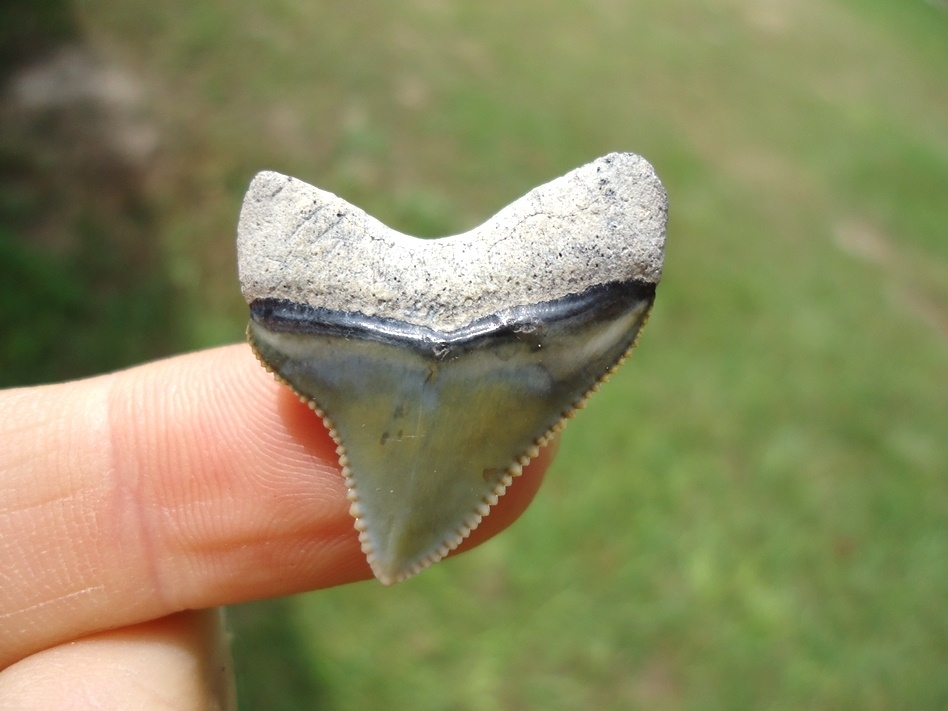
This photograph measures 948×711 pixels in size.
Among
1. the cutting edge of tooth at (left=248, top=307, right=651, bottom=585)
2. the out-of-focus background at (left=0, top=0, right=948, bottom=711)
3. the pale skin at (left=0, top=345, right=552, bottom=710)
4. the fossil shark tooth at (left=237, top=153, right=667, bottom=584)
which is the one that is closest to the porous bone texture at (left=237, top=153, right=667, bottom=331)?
the fossil shark tooth at (left=237, top=153, right=667, bottom=584)

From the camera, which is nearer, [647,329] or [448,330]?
[448,330]

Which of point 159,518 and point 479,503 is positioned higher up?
point 479,503

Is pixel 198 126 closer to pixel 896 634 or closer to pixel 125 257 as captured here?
pixel 125 257

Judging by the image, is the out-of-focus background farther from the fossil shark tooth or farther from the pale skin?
the fossil shark tooth

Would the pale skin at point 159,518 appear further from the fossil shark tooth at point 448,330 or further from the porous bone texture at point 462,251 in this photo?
the porous bone texture at point 462,251

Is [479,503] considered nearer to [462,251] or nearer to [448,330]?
[448,330]

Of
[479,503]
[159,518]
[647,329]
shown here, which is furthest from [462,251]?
[647,329]

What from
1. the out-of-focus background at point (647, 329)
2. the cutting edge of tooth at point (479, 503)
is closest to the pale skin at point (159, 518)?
the cutting edge of tooth at point (479, 503)
